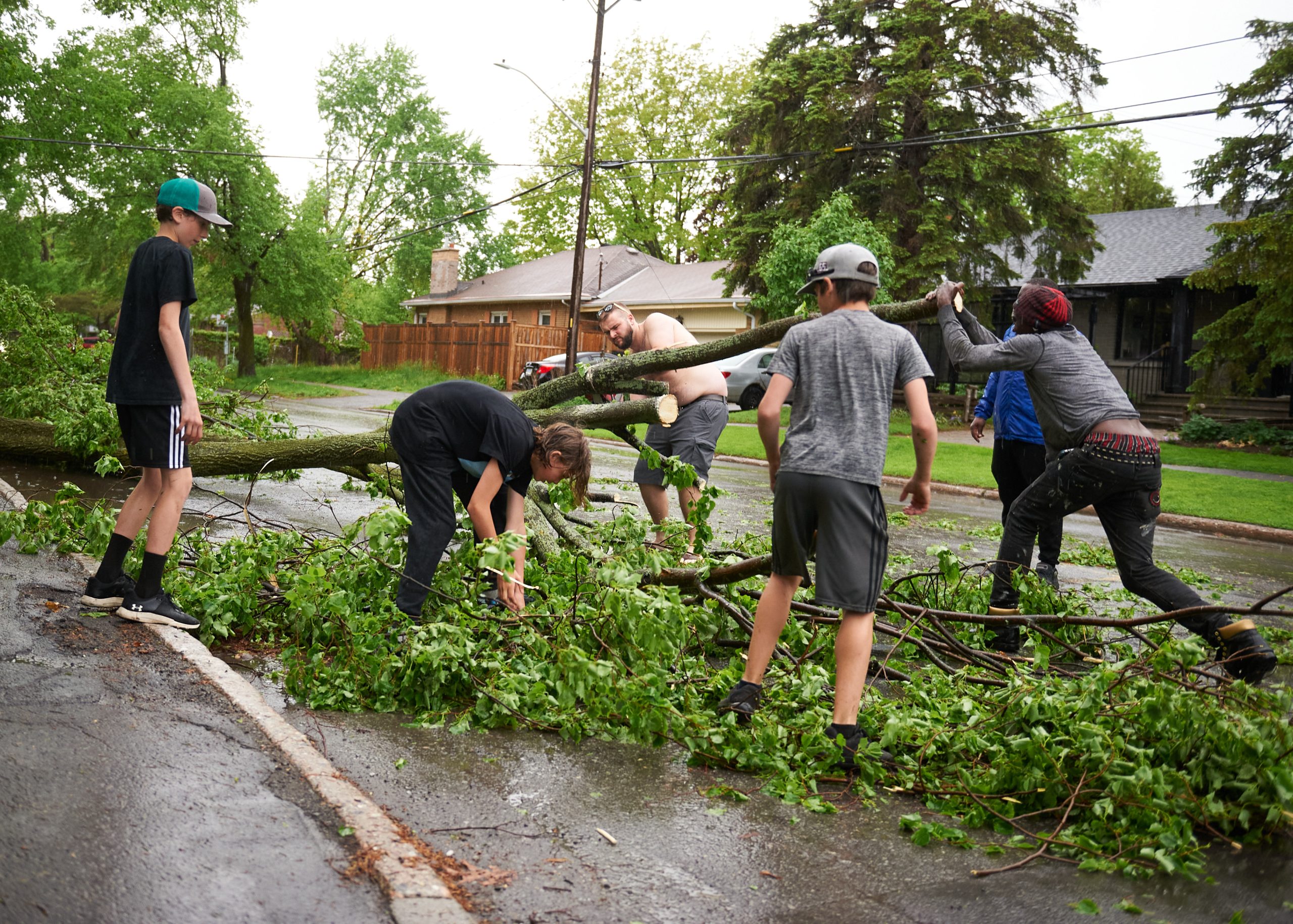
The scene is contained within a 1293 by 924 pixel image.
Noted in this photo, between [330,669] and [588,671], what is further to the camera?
[330,669]

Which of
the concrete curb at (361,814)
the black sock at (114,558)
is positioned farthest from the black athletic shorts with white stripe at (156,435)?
the concrete curb at (361,814)

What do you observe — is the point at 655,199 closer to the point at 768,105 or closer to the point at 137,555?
the point at 768,105

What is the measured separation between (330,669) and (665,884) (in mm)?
1992

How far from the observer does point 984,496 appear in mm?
13547

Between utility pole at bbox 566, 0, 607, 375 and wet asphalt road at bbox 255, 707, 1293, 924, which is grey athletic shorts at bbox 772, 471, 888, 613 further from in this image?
utility pole at bbox 566, 0, 607, 375

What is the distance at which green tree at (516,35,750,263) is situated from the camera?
52.7m

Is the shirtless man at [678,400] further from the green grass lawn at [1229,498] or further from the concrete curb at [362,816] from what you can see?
the green grass lawn at [1229,498]

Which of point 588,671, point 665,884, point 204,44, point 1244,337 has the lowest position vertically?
point 665,884

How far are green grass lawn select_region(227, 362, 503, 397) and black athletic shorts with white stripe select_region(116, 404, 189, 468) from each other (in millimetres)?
26650

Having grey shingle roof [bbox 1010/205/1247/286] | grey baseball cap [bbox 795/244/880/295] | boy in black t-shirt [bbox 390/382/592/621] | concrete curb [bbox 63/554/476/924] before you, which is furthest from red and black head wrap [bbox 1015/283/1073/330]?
grey shingle roof [bbox 1010/205/1247/286]

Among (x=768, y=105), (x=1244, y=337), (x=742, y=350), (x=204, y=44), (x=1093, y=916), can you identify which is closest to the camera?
(x=1093, y=916)

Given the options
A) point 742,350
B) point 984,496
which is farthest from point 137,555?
point 984,496

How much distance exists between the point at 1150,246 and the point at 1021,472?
28234 mm

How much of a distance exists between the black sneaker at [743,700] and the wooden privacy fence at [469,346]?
104 ft
